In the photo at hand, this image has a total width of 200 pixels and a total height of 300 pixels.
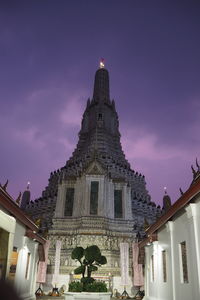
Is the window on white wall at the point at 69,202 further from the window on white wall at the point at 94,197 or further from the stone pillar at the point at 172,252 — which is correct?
the stone pillar at the point at 172,252

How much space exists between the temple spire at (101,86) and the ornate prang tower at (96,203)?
24.4ft

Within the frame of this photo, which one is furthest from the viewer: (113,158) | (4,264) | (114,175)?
(113,158)

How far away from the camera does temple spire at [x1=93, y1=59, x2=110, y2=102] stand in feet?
175

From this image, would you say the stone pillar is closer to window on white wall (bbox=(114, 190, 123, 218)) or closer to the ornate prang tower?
the ornate prang tower

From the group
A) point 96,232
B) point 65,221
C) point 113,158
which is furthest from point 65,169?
point 96,232

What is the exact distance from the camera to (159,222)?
13.1m

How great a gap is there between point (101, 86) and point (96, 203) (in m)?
29.5

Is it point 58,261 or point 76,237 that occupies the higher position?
point 76,237

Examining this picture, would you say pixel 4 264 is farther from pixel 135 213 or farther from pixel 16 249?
pixel 135 213

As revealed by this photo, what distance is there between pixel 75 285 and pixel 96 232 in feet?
50.5

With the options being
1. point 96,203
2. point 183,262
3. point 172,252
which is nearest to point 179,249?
point 183,262

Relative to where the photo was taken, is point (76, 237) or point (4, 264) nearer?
point (4, 264)

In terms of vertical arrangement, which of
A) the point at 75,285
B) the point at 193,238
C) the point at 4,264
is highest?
the point at 193,238

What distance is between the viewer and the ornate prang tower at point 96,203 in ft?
99.9
